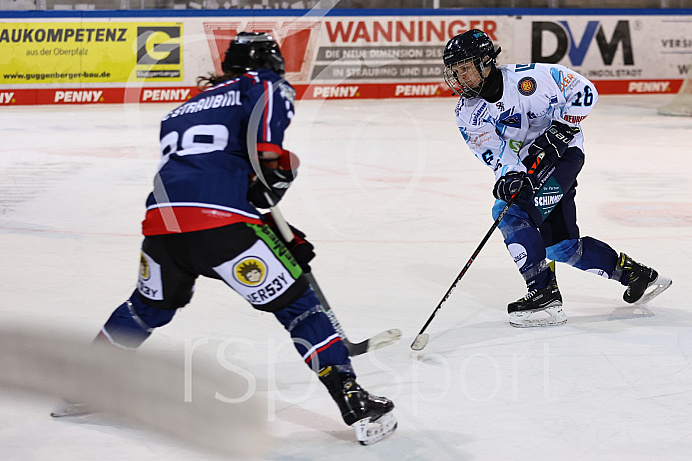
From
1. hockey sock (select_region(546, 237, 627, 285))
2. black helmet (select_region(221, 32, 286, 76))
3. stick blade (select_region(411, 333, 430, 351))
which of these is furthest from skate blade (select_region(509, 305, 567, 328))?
black helmet (select_region(221, 32, 286, 76))

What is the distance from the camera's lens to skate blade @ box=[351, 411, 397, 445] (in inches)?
97.7

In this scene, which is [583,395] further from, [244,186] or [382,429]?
[244,186]

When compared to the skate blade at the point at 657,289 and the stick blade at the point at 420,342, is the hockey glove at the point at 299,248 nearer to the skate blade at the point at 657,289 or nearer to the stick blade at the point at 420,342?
the stick blade at the point at 420,342

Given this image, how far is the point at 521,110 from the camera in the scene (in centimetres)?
366

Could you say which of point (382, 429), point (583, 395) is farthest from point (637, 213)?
point (382, 429)

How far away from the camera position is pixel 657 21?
526 inches

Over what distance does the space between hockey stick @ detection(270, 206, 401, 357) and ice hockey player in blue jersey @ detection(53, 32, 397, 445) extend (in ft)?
0.15

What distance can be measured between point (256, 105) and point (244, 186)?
0.73ft

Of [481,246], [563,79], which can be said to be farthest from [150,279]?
[563,79]

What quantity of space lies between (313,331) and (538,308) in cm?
152

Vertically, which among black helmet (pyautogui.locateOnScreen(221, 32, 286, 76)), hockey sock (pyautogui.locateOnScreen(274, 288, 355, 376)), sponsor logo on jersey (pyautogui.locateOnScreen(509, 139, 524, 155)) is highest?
black helmet (pyautogui.locateOnScreen(221, 32, 286, 76))

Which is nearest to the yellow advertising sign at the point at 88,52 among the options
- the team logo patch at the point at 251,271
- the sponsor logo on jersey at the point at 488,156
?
the sponsor logo on jersey at the point at 488,156

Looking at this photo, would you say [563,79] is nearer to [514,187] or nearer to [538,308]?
[514,187]

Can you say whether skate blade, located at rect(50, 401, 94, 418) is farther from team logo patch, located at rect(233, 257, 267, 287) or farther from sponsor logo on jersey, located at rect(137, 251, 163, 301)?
team logo patch, located at rect(233, 257, 267, 287)
